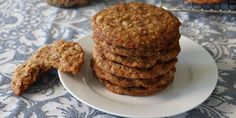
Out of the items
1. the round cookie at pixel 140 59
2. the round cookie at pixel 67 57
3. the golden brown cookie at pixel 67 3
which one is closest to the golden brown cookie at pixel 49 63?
the round cookie at pixel 67 57

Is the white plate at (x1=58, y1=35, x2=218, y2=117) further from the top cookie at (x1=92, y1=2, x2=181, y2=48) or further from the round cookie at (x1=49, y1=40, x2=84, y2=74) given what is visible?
the top cookie at (x1=92, y1=2, x2=181, y2=48)

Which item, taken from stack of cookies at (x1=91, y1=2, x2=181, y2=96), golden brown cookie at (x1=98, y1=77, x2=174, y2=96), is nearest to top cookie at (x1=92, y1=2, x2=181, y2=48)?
stack of cookies at (x1=91, y1=2, x2=181, y2=96)

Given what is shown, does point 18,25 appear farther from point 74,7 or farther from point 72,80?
point 72,80

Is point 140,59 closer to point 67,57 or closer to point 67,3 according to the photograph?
point 67,57

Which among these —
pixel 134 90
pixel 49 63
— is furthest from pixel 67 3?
pixel 134 90

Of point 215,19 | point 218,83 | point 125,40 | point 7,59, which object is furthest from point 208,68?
point 7,59
